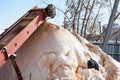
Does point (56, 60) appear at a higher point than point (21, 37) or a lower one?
lower

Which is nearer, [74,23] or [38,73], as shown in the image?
[38,73]

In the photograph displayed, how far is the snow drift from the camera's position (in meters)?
4.12

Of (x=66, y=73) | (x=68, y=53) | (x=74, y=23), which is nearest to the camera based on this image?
(x=66, y=73)

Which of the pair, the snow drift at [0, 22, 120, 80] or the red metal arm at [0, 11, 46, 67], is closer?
the red metal arm at [0, 11, 46, 67]

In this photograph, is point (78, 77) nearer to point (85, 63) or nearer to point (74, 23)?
point (85, 63)

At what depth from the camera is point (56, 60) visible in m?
4.16

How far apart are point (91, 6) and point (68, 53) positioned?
675cm

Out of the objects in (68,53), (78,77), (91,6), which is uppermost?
(91,6)

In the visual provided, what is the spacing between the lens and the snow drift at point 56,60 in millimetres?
4121

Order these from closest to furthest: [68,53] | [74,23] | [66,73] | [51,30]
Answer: [66,73] → [68,53] → [51,30] → [74,23]

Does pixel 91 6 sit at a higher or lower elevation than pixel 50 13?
higher

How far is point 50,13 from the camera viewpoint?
15.5ft

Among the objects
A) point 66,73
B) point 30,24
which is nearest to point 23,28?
point 30,24

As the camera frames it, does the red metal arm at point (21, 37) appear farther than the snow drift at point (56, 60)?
No
